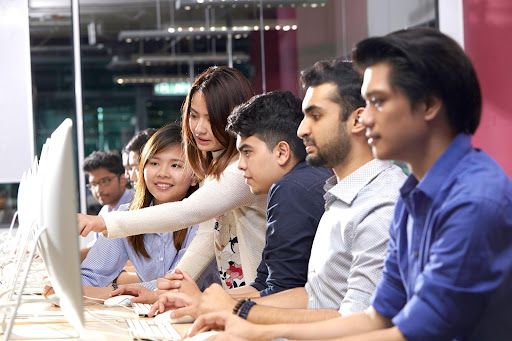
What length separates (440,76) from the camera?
3.94ft

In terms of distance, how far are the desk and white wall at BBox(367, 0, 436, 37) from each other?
166 inches

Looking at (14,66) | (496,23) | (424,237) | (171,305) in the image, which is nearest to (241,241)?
(171,305)

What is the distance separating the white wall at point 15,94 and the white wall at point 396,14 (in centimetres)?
276

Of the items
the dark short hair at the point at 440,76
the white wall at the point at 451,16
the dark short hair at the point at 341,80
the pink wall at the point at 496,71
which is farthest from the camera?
the white wall at the point at 451,16

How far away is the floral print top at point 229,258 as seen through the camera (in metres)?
2.45

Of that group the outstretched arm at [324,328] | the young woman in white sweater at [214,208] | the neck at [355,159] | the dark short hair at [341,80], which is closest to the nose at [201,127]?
the young woman in white sweater at [214,208]

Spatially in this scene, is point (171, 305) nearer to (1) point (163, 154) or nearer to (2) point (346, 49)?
(1) point (163, 154)

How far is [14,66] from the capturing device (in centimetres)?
592

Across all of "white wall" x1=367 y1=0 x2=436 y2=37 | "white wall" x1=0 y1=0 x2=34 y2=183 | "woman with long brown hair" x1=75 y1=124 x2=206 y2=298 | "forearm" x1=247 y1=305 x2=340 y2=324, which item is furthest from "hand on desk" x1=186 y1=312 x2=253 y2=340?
"white wall" x1=367 y1=0 x2=436 y2=37

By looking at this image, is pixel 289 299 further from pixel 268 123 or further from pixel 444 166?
pixel 444 166

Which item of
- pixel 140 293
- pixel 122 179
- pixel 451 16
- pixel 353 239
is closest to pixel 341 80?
pixel 353 239

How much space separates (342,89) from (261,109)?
447mm

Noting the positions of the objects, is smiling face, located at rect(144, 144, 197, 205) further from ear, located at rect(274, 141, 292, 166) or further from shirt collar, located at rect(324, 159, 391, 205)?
shirt collar, located at rect(324, 159, 391, 205)

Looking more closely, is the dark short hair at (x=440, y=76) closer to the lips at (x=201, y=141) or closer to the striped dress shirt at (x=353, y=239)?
the striped dress shirt at (x=353, y=239)
